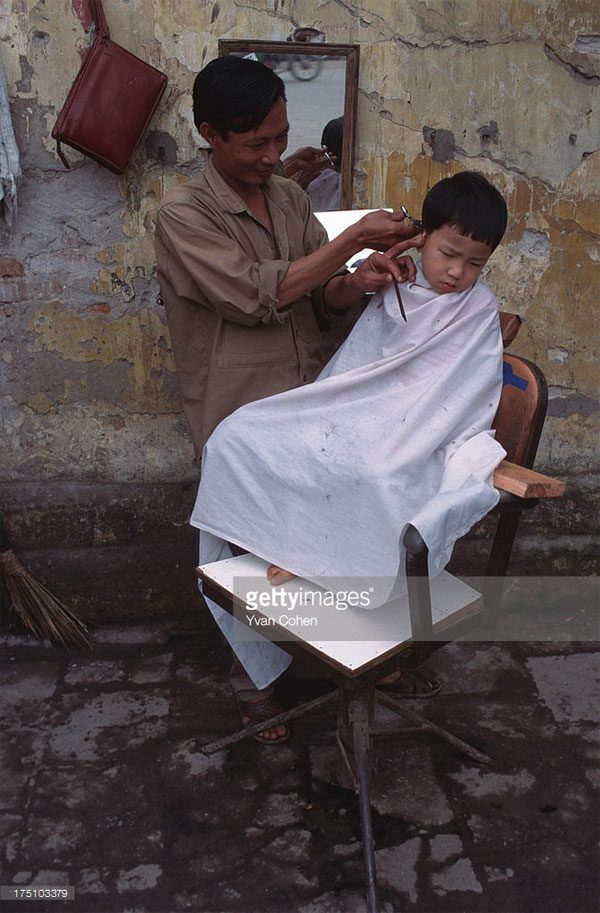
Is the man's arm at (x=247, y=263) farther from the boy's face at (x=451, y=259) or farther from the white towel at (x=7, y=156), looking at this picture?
the white towel at (x=7, y=156)

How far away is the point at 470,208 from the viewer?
6.33 ft

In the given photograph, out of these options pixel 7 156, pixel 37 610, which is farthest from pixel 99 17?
pixel 37 610

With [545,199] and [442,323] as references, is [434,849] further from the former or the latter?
[545,199]

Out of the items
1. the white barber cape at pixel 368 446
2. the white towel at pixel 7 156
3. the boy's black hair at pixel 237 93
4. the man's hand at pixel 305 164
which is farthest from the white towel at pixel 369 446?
the white towel at pixel 7 156

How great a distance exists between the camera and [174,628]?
9.91ft

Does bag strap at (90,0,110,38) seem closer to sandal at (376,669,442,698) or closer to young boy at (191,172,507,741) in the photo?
young boy at (191,172,507,741)

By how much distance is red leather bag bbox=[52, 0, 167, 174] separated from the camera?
2.50 metres

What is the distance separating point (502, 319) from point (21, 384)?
1.63 m

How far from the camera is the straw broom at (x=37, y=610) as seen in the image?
2.90 meters

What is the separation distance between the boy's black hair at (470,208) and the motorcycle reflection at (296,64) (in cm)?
97

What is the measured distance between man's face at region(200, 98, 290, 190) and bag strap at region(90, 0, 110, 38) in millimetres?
662

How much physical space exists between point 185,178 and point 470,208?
3.86 ft

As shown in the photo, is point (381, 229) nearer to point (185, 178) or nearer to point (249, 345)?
point (249, 345)

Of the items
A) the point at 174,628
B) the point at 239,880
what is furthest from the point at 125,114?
the point at 239,880
